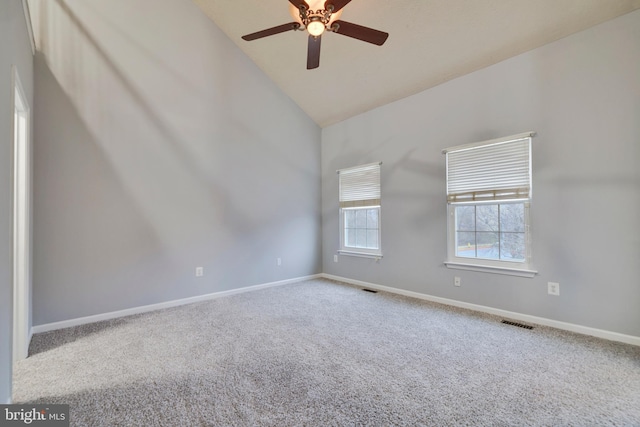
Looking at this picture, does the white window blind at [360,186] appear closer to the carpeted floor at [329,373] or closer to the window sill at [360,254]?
the window sill at [360,254]

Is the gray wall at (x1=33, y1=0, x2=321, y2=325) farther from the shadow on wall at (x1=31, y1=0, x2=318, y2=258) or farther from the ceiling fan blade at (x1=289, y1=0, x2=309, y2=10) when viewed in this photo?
the ceiling fan blade at (x1=289, y1=0, x2=309, y2=10)

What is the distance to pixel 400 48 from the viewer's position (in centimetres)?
338

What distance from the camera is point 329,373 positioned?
6.65 feet

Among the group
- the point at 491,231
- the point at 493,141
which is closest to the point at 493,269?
the point at 491,231

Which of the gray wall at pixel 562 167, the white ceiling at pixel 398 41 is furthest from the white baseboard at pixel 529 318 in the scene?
the white ceiling at pixel 398 41

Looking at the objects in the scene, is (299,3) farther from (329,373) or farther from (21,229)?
(21,229)

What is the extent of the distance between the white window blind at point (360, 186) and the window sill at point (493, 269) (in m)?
1.39

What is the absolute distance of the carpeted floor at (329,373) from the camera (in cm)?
160

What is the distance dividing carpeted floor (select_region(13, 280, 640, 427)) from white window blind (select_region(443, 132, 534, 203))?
1347 mm

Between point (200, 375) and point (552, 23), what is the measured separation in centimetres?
418

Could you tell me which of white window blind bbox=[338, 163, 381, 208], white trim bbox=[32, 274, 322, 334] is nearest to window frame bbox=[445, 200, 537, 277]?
white window blind bbox=[338, 163, 381, 208]

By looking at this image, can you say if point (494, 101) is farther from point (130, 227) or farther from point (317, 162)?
point (130, 227)

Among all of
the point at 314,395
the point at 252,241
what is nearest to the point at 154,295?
the point at 252,241

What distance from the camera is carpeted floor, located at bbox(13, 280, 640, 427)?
160 cm
